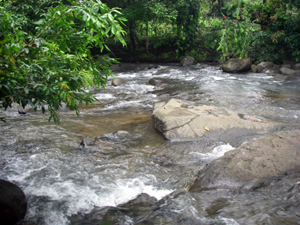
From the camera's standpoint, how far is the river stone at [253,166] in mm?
3428

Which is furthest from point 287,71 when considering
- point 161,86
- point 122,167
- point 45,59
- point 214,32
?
point 45,59

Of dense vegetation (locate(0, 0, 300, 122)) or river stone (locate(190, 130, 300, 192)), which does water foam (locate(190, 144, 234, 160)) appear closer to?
river stone (locate(190, 130, 300, 192))

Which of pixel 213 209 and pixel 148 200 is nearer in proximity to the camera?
pixel 213 209

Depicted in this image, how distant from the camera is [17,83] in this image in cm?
266

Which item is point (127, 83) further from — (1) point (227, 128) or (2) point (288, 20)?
(2) point (288, 20)

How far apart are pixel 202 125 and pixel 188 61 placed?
13.1 m

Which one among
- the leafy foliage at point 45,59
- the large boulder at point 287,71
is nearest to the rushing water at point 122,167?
the leafy foliage at point 45,59

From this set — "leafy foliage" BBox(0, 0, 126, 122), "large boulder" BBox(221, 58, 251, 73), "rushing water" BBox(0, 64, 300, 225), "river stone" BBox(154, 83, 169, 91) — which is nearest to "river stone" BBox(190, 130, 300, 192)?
"rushing water" BBox(0, 64, 300, 225)

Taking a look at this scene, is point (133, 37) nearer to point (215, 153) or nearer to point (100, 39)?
point (100, 39)

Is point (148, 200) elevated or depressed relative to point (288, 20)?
depressed

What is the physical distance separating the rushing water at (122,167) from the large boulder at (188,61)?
9396 millimetres

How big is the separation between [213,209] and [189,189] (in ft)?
2.18

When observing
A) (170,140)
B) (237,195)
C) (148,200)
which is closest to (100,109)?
(170,140)

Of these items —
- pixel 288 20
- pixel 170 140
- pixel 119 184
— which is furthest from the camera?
pixel 288 20
